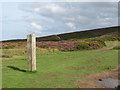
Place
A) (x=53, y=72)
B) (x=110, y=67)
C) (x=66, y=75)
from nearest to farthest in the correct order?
(x=66, y=75), (x=53, y=72), (x=110, y=67)

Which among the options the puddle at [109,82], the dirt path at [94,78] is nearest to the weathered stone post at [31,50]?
the dirt path at [94,78]

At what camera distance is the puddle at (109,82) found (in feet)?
30.7

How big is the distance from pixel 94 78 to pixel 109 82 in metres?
0.91

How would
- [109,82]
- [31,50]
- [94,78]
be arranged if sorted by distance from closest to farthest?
1. [109,82]
2. [94,78]
3. [31,50]

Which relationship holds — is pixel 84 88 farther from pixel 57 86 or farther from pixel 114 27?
pixel 114 27

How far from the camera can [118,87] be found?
899 centimetres

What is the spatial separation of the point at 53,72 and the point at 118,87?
428cm

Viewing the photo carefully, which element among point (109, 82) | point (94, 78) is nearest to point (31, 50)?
point (94, 78)

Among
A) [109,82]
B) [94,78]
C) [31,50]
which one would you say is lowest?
[109,82]

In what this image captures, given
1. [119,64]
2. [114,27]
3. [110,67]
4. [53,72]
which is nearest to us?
[53,72]

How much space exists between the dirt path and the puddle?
1.00 feet

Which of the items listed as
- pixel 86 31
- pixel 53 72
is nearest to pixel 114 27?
pixel 86 31

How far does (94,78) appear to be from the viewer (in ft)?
34.5

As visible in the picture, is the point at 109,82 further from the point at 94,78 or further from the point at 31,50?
the point at 31,50
